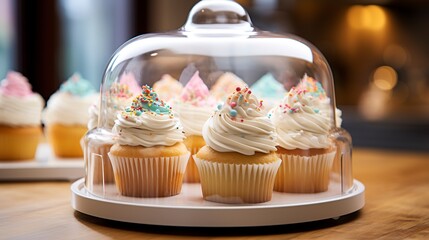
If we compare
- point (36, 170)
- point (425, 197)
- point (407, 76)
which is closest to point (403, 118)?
point (407, 76)

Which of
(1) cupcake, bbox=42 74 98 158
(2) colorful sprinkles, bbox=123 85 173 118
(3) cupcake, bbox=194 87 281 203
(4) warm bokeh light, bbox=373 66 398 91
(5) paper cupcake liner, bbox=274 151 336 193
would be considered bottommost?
(4) warm bokeh light, bbox=373 66 398 91

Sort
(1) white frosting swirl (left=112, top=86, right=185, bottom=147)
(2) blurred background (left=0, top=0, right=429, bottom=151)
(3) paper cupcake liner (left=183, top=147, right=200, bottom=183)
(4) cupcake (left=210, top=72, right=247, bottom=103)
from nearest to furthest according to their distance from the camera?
1. (1) white frosting swirl (left=112, top=86, right=185, bottom=147)
2. (3) paper cupcake liner (left=183, top=147, right=200, bottom=183)
3. (4) cupcake (left=210, top=72, right=247, bottom=103)
4. (2) blurred background (left=0, top=0, right=429, bottom=151)

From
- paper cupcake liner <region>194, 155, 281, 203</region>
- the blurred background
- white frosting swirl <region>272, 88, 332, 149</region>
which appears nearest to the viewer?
paper cupcake liner <region>194, 155, 281, 203</region>

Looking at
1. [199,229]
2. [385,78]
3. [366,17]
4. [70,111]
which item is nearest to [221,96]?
[199,229]

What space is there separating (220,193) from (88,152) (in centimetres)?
44

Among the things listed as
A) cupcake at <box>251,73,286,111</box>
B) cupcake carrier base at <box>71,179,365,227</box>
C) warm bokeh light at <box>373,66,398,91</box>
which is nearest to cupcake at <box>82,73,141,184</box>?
cupcake carrier base at <box>71,179,365,227</box>

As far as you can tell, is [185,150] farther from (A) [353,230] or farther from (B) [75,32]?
(B) [75,32]

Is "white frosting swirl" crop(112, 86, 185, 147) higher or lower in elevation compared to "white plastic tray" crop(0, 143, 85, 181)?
higher

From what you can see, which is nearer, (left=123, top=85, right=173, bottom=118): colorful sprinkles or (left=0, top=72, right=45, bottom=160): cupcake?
(left=123, top=85, right=173, bottom=118): colorful sprinkles

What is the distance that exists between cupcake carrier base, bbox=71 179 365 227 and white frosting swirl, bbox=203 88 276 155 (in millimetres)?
139

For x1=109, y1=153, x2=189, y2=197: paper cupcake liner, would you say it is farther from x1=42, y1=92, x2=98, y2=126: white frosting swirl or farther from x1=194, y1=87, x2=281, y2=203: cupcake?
x1=42, y1=92, x2=98, y2=126: white frosting swirl

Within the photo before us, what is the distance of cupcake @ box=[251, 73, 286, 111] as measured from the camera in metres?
2.10

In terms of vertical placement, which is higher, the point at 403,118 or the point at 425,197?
the point at 425,197

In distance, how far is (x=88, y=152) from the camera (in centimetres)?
184
